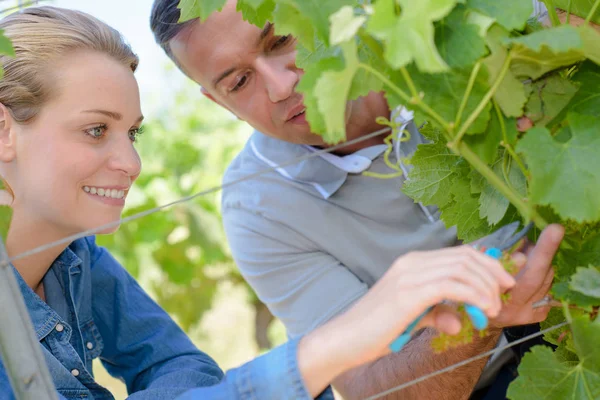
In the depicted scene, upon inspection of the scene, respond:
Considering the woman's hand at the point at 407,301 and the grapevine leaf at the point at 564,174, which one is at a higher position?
the grapevine leaf at the point at 564,174

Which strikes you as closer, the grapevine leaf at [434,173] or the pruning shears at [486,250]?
the pruning shears at [486,250]

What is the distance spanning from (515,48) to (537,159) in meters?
0.09

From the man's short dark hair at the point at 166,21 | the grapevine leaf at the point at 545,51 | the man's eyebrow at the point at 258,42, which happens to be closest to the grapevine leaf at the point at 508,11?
the grapevine leaf at the point at 545,51

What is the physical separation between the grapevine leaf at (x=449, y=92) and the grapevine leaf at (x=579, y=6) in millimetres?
173

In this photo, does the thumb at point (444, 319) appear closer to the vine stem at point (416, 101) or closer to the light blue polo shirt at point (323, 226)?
the vine stem at point (416, 101)

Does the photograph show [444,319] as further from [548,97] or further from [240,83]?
[240,83]

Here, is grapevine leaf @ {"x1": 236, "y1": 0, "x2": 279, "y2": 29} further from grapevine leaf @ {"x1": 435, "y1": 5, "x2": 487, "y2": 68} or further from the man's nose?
the man's nose

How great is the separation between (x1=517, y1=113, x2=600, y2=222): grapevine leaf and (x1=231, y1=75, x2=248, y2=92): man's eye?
754 millimetres

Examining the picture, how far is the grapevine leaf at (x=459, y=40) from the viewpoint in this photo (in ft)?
1.79

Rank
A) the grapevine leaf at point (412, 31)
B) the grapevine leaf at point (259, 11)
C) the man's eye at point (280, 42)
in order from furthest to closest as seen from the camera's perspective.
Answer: the man's eye at point (280, 42)
the grapevine leaf at point (259, 11)
the grapevine leaf at point (412, 31)

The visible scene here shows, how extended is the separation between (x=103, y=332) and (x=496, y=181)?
79cm

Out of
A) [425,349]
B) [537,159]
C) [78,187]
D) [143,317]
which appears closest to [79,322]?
[143,317]

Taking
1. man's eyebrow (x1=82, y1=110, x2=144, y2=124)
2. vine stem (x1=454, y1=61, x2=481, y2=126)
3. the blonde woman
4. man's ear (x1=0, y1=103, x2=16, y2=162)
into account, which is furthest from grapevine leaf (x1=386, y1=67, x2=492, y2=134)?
man's ear (x1=0, y1=103, x2=16, y2=162)

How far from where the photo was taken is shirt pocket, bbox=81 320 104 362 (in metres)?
1.13
